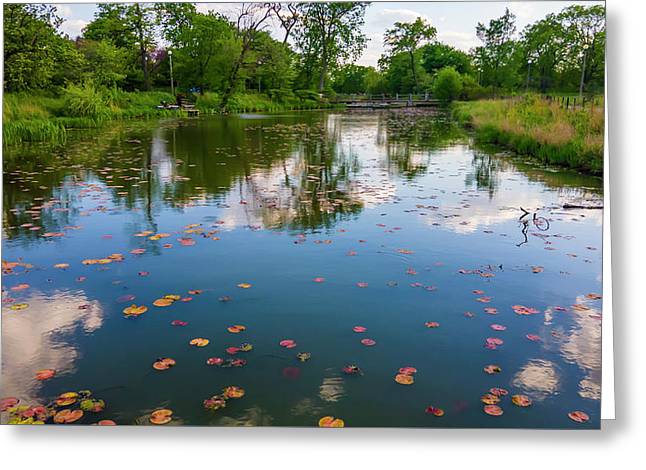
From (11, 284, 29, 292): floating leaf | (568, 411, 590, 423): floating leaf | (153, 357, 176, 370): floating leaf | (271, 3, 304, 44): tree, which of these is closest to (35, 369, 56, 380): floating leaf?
(153, 357, 176, 370): floating leaf

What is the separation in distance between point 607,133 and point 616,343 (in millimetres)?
1229

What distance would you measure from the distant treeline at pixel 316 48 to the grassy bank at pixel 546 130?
0.54 metres

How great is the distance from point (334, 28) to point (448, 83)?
235 cm

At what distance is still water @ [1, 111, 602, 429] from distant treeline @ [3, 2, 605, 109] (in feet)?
4.38

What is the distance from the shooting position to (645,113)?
3229 millimetres

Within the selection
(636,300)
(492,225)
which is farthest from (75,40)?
(636,300)

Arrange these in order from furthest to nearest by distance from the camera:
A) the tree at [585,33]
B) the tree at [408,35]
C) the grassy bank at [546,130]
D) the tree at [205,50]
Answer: the tree at [205,50] < the grassy bank at [546,130] < the tree at [408,35] < the tree at [585,33]

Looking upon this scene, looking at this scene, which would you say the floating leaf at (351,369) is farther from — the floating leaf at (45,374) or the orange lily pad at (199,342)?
the floating leaf at (45,374)

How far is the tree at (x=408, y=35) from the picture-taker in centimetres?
444

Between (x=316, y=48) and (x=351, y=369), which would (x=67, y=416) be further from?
(x=316, y=48)

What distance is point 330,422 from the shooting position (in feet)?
7.93

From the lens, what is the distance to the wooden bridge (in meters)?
9.52

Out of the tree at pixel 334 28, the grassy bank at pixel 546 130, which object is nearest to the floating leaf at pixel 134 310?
the tree at pixel 334 28

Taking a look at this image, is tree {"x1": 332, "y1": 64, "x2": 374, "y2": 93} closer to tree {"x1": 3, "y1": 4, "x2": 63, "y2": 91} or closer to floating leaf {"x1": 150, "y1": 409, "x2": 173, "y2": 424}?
tree {"x1": 3, "y1": 4, "x2": 63, "y2": 91}
